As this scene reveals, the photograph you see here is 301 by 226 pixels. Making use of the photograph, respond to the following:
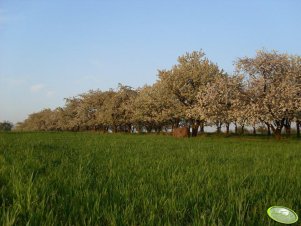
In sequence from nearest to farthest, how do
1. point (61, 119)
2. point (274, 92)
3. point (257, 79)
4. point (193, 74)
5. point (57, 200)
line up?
point (57, 200), point (274, 92), point (257, 79), point (193, 74), point (61, 119)

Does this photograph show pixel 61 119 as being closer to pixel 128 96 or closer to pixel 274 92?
pixel 128 96

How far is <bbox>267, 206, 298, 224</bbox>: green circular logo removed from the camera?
328 cm

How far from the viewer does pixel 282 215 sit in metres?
3.42

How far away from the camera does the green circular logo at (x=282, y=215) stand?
3.28 meters

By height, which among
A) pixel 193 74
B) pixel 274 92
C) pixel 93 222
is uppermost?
pixel 193 74

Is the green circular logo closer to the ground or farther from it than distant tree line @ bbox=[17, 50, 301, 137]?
closer to the ground

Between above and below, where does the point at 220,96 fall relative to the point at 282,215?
above

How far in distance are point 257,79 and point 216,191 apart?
130 ft

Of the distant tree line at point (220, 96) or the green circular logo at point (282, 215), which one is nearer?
the green circular logo at point (282, 215)

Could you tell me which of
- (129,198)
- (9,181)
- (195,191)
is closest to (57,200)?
(129,198)

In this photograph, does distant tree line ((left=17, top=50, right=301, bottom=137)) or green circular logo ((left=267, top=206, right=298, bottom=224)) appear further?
distant tree line ((left=17, top=50, right=301, bottom=137))

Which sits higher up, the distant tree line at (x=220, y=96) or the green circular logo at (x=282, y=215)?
the distant tree line at (x=220, y=96)

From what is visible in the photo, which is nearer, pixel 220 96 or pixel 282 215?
pixel 282 215

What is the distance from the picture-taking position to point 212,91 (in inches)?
1786
